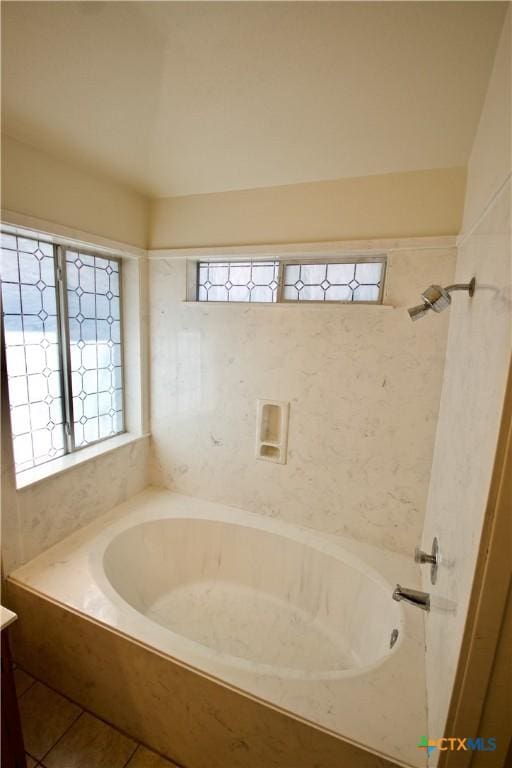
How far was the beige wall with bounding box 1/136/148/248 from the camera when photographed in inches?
59.3

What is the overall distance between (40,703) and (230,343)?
1.96 metres

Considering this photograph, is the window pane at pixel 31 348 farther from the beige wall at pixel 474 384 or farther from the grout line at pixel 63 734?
the beige wall at pixel 474 384

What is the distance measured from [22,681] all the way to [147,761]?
732 mm

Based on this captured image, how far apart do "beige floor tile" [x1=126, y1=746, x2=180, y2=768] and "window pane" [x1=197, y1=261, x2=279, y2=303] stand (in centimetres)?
217

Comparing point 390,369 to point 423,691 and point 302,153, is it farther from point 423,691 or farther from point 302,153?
point 423,691

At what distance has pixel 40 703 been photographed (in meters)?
1.55

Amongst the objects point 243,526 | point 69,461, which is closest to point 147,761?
point 243,526

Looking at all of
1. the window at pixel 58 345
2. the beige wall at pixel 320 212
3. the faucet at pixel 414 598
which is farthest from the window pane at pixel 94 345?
the faucet at pixel 414 598

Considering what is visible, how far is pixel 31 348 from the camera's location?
1.77 meters

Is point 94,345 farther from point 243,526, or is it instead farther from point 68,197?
point 243,526

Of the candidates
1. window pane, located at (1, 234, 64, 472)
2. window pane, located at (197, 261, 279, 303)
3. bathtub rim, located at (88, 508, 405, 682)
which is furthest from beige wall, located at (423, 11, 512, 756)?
window pane, located at (1, 234, 64, 472)

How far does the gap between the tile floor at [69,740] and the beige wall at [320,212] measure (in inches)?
95.2

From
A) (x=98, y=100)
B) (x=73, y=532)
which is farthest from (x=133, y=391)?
(x=98, y=100)

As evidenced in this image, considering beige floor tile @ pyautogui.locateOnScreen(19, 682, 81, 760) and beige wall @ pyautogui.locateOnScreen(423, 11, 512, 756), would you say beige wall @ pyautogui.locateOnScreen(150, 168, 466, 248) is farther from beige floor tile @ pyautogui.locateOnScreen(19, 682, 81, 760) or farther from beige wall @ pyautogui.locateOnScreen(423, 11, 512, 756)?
beige floor tile @ pyautogui.locateOnScreen(19, 682, 81, 760)
